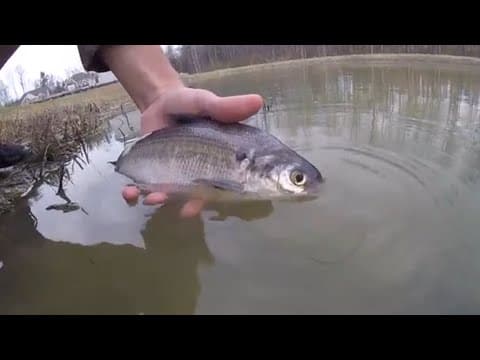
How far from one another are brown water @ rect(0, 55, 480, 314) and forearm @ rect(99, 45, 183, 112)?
0.76 meters

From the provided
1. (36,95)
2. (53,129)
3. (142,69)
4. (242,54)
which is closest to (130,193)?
(142,69)

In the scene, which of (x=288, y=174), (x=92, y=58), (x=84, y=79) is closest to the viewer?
(x=288, y=174)

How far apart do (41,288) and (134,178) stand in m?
0.89

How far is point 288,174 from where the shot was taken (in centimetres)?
198

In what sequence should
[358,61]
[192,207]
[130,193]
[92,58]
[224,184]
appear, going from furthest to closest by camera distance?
[358,61], [92,58], [130,193], [192,207], [224,184]

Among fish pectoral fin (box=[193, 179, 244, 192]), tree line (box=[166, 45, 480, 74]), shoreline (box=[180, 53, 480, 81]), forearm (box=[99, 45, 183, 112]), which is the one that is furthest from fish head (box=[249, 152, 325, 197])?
tree line (box=[166, 45, 480, 74])

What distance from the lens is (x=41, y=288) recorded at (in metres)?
1.92

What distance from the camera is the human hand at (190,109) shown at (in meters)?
2.24

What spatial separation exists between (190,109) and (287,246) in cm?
106

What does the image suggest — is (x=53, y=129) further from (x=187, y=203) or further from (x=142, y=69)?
(x=187, y=203)

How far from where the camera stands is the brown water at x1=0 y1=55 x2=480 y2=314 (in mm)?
1656

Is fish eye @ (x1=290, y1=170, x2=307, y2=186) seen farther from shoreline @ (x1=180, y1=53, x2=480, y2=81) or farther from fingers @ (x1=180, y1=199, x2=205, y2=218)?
shoreline @ (x1=180, y1=53, x2=480, y2=81)

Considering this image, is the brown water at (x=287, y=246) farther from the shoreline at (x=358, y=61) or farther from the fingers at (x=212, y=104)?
the shoreline at (x=358, y=61)

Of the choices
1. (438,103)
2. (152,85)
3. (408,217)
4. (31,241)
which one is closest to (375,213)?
(408,217)
